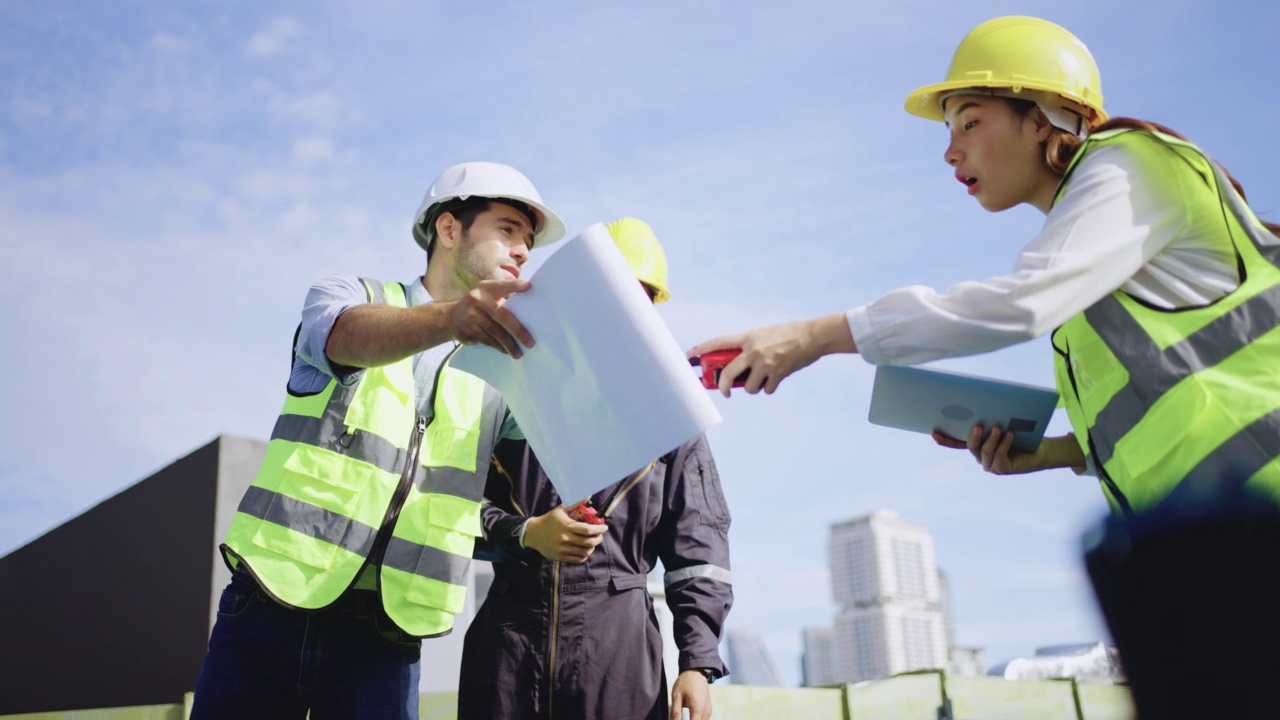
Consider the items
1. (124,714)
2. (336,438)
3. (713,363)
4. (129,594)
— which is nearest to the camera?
(713,363)

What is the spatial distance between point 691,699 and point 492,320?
4.91 ft

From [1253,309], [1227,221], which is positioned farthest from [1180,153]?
[1253,309]

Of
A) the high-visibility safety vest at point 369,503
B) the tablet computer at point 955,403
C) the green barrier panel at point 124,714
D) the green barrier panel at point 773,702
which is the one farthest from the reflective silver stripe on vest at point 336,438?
the green barrier panel at point 124,714

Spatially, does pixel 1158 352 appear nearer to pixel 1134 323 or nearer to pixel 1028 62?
pixel 1134 323

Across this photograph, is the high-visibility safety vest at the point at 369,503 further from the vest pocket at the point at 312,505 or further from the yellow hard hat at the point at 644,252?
the yellow hard hat at the point at 644,252

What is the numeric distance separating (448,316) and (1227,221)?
5.43 ft

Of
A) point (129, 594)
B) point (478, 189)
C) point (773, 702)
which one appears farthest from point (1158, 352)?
point (129, 594)

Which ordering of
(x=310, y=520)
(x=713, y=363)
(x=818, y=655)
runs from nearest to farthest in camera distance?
(x=713, y=363) < (x=310, y=520) < (x=818, y=655)

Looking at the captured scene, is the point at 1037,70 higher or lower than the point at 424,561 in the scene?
higher

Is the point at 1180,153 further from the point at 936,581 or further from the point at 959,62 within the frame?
the point at 936,581

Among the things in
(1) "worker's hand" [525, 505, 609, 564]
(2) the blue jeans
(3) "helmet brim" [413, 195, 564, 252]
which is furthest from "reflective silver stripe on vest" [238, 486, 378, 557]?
(3) "helmet brim" [413, 195, 564, 252]

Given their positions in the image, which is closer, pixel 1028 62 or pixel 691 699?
pixel 1028 62

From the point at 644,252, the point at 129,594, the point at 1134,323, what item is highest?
the point at 644,252

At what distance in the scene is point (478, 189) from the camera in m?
3.79
